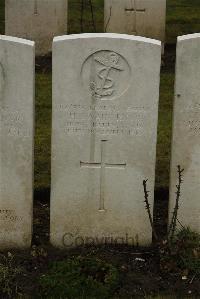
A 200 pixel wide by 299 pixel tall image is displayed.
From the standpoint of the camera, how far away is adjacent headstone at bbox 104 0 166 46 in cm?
1205

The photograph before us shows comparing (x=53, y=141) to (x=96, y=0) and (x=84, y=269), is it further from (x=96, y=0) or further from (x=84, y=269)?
(x=96, y=0)

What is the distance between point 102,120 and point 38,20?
6.63 meters

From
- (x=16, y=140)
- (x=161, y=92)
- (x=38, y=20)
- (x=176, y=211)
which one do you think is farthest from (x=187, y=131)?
(x=38, y=20)

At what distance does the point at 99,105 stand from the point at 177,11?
913cm

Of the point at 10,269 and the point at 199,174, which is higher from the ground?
the point at 199,174

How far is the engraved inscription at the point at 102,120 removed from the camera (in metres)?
6.03

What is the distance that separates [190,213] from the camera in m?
6.35

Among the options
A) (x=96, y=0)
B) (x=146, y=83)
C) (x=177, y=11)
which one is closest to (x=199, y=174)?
(x=146, y=83)

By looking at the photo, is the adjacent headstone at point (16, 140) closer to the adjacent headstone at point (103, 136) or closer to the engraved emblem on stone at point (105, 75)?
the adjacent headstone at point (103, 136)

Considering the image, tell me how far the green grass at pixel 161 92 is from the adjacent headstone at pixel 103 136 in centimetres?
123

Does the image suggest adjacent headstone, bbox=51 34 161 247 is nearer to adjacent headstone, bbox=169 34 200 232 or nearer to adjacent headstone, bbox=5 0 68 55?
adjacent headstone, bbox=169 34 200 232

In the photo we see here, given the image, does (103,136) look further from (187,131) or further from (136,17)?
(136,17)

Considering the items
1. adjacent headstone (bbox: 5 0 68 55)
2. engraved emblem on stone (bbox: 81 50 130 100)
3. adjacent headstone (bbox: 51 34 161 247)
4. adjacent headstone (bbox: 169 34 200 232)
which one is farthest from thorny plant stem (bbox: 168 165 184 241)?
adjacent headstone (bbox: 5 0 68 55)

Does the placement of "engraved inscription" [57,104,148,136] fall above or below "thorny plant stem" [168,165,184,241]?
above
